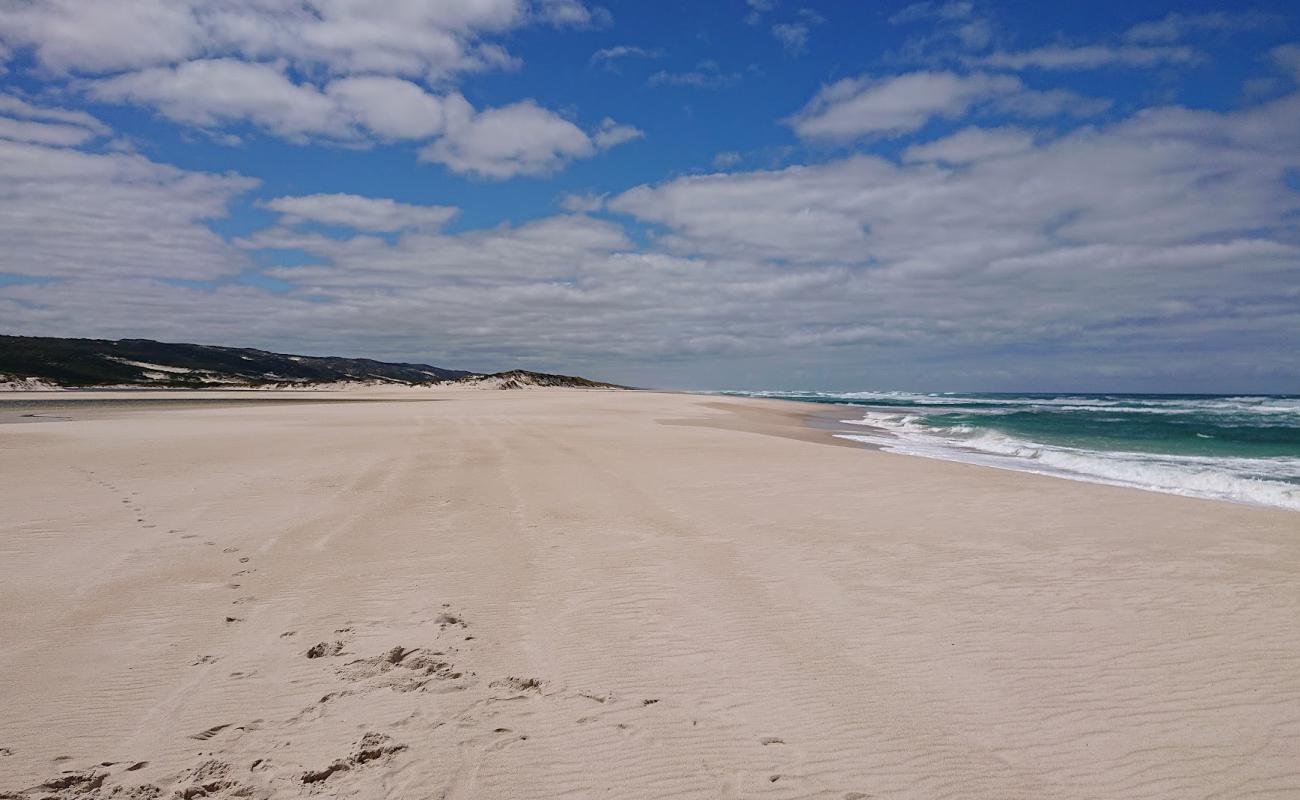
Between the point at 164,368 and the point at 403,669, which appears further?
the point at 164,368

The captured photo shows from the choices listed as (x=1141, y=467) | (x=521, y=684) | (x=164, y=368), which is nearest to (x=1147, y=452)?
(x=1141, y=467)

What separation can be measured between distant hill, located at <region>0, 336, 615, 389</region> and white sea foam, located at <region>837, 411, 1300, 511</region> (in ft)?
254

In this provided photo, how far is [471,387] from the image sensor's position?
95.1 m

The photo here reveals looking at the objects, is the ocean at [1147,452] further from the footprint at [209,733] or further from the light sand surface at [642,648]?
the footprint at [209,733]

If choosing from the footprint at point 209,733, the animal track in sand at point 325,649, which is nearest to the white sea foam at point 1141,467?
the animal track in sand at point 325,649

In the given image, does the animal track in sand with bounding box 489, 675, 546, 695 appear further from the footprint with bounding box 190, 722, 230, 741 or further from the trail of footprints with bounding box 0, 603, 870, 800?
the footprint with bounding box 190, 722, 230, 741

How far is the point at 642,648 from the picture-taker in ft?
16.5

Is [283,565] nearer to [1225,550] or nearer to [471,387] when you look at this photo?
[1225,550]

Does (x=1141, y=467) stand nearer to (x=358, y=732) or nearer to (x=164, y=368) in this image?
(x=358, y=732)

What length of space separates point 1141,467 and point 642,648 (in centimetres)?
1612

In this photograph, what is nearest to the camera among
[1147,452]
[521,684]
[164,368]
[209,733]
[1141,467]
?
[209,733]

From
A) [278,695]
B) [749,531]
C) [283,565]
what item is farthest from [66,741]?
[749,531]

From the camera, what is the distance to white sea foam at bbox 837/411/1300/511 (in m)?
13.2

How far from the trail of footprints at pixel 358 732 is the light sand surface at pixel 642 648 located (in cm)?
2
